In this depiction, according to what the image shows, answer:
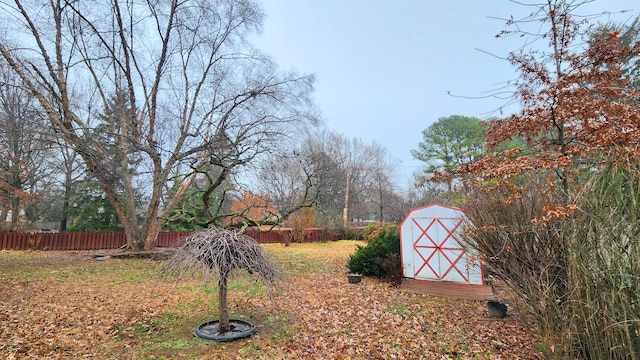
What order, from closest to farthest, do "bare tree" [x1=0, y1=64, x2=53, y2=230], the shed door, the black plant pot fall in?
the black plant pot, the shed door, "bare tree" [x1=0, y1=64, x2=53, y2=230]

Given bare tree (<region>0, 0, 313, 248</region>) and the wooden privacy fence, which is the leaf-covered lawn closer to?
bare tree (<region>0, 0, 313, 248</region>)

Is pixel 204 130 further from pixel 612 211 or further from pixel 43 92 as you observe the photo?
pixel 612 211

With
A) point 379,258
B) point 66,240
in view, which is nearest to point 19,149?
point 66,240

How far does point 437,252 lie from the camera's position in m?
7.32

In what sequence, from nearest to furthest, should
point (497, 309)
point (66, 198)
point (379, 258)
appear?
point (497, 309), point (379, 258), point (66, 198)

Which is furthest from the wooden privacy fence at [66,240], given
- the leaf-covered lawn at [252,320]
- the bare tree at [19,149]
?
the leaf-covered lawn at [252,320]

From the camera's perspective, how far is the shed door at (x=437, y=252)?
704 cm

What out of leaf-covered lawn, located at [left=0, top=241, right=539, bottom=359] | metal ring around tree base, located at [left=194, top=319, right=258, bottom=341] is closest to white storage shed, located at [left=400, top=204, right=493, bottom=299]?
leaf-covered lawn, located at [left=0, top=241, right=539, bottom=359]

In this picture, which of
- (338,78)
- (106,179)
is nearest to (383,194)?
(338,78)

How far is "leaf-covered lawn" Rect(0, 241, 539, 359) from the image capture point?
3758 mm

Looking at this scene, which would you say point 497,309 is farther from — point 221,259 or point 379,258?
point 221,259

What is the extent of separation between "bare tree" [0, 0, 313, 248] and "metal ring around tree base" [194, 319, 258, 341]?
22.2 feet

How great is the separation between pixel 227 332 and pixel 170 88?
36.8 ft

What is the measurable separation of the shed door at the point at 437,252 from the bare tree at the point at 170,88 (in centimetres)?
593
